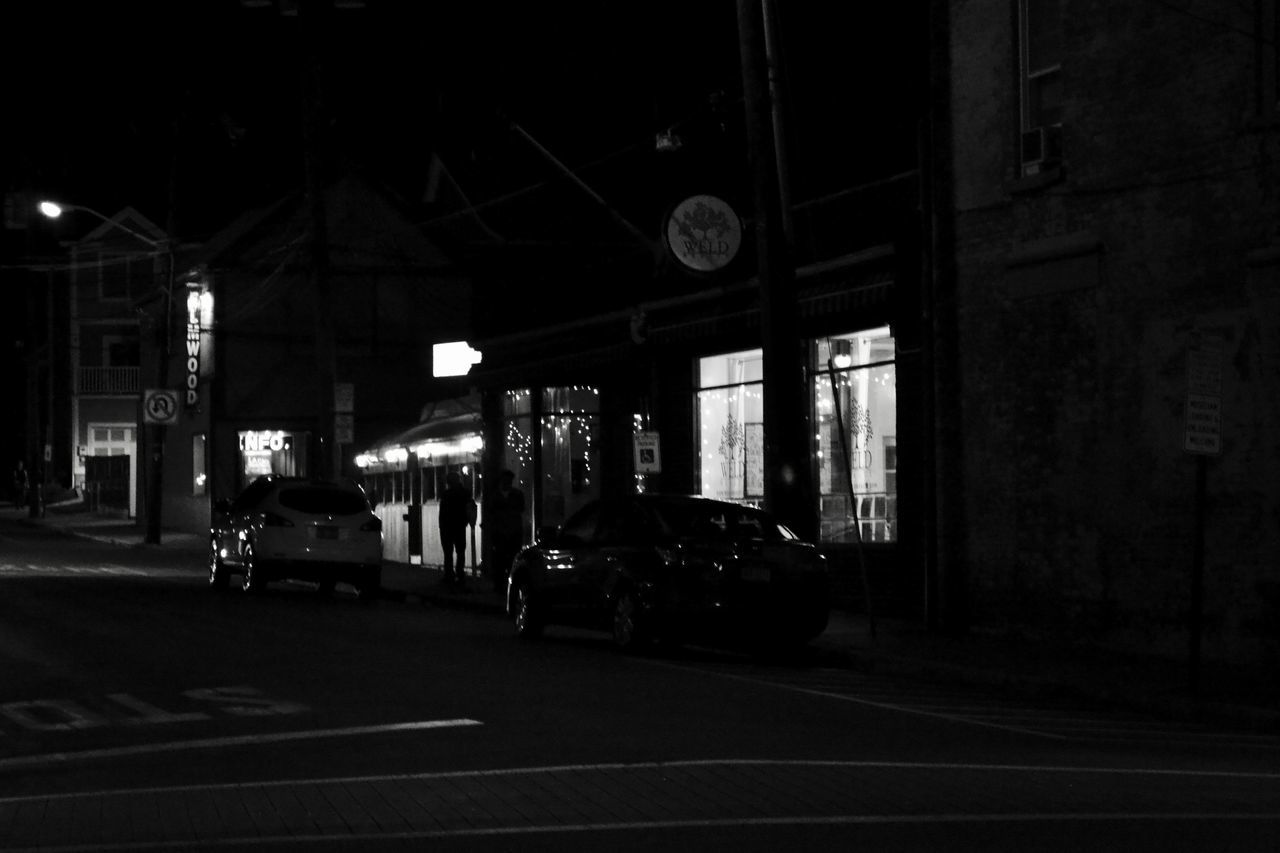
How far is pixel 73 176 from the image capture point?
272ft

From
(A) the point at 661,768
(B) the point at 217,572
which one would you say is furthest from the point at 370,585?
(A) the point at 661,768

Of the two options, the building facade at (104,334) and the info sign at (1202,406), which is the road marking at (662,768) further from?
the building facade at (104,334)

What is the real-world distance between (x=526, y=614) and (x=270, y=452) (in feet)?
108

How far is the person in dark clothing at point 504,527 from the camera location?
1117 inches

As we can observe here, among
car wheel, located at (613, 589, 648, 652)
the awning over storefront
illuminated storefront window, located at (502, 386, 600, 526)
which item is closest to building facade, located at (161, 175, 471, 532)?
the awning over storefront

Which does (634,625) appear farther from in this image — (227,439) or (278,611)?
(227,439)

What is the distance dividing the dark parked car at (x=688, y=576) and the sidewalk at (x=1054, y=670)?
867 mm

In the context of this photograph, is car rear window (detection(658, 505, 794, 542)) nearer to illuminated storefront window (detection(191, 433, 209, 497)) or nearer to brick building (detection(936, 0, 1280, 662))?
brick building (detection(936, 0, 1280, 662))

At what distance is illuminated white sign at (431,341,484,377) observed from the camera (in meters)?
37.2

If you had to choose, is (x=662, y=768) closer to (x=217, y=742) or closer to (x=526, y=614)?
(x=217, y=742)

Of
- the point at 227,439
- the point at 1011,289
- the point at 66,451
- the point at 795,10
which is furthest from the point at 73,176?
the point at 1011,289

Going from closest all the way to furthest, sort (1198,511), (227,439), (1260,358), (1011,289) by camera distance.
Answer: (1198,511) → (1260,358) → (1011,289) → (227,439)

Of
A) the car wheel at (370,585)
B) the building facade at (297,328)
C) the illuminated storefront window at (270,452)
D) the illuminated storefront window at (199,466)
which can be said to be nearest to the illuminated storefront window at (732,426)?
the car wheel at (370,585)

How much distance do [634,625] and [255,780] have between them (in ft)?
28.2
